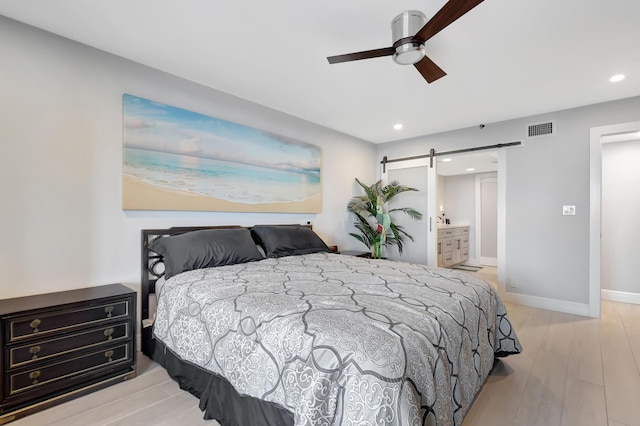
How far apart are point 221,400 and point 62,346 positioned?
1.11 meters

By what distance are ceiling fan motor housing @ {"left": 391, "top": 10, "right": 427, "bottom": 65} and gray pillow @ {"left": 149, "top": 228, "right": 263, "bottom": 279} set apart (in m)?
2.05

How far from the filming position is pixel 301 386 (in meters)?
1.15

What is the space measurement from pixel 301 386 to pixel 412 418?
1.38 ft

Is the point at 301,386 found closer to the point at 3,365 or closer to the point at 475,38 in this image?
the point at 3,365

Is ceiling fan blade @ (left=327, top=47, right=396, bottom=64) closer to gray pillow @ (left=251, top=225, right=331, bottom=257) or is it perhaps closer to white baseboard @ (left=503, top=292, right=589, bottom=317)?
gray pillow @ (left=251, top=225, right=331, bottom=257)

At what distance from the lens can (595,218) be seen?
338 cm

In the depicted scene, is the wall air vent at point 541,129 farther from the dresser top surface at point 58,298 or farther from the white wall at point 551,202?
the dresser top surface at point 58,298

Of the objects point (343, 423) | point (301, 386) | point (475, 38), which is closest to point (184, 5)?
point (475, 38)

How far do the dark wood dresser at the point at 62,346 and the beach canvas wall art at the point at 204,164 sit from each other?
0.86 meters

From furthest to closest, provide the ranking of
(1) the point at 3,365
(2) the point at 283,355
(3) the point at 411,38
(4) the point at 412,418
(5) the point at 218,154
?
(5) the point at 218,154 → (3) the point at 411,38 → (1) the point at 3,365 → (2) the point at 283,355 → (4) the point at 412,418

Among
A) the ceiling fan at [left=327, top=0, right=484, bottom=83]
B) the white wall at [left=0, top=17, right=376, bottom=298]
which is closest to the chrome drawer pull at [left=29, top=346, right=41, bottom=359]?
the white wall at [left=0, top=17, right=376, bottom=298]

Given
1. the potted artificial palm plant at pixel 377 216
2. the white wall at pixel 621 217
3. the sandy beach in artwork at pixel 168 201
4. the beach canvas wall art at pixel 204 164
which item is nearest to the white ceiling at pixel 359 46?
the beach canvas wall art at pixel 204 164

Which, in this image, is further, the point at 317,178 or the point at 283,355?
the point at 317,178

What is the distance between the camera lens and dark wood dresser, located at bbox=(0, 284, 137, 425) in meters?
1.66
